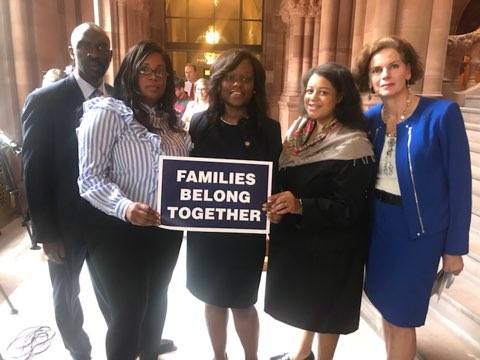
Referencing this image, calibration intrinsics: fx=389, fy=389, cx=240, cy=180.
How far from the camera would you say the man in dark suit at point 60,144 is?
1.84 meters

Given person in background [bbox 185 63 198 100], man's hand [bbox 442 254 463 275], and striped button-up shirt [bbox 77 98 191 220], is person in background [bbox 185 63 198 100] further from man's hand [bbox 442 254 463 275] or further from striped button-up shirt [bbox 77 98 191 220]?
man's hand [bbox 442 254 463 275]

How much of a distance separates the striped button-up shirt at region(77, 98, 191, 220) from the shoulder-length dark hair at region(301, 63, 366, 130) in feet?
2.61

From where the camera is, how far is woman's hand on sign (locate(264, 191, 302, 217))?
167 centimetres

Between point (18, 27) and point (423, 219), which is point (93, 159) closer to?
point (423, 219)

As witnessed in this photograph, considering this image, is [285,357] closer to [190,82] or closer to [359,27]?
[190,82]

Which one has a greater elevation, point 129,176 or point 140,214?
point 129,176

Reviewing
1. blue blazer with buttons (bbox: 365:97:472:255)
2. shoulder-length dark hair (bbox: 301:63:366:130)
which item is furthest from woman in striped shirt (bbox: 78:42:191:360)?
blue blazer with buttons (bbox: 365:97:472:255)

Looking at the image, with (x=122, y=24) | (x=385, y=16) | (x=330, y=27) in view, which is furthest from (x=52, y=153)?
(x=122, y=24)

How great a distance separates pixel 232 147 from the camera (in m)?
1.87

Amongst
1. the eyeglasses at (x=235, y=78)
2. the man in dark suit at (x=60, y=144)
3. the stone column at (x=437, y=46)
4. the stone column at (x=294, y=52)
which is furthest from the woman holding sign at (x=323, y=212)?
the stone column at (x=294, y=52)

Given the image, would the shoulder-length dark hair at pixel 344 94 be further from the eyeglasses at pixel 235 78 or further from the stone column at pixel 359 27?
the stone column at pixel 359 27

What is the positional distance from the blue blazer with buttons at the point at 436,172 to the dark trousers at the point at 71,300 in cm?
154

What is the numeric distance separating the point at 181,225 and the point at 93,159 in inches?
17.9

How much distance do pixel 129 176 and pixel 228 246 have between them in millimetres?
597
